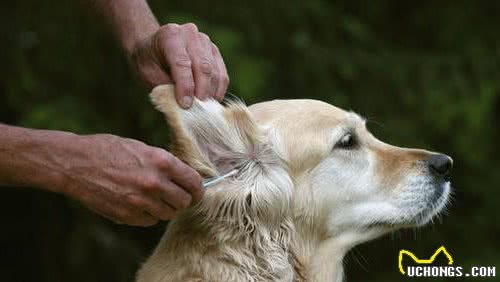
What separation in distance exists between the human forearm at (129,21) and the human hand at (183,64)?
124 millimetres

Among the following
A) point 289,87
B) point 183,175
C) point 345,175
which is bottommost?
point 289,87

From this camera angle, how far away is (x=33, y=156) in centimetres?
304

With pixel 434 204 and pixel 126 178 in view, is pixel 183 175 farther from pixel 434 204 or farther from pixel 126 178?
pixel 434 204

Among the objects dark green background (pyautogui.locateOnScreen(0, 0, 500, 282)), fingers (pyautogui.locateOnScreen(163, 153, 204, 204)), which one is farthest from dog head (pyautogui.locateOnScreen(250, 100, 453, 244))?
dark green background (pyautogui.locateOnScreen(0, 0, 500, 282))

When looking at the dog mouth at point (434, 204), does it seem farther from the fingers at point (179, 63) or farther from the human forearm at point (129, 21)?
the human forearm at point (129, 21)

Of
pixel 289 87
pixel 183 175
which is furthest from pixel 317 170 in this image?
pixel 289 87

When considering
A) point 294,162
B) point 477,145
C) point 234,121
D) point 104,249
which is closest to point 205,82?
point 234,121

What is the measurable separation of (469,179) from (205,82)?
4589 mm

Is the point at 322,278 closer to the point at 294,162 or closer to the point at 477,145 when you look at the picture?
the point at 294,162

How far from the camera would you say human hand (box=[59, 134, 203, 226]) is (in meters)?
2.89

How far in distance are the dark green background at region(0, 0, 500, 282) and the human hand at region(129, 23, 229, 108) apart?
6.63 feet

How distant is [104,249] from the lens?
6793 millimetres

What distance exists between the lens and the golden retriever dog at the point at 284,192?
3424 millimetres

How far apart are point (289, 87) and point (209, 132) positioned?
3.21 m
